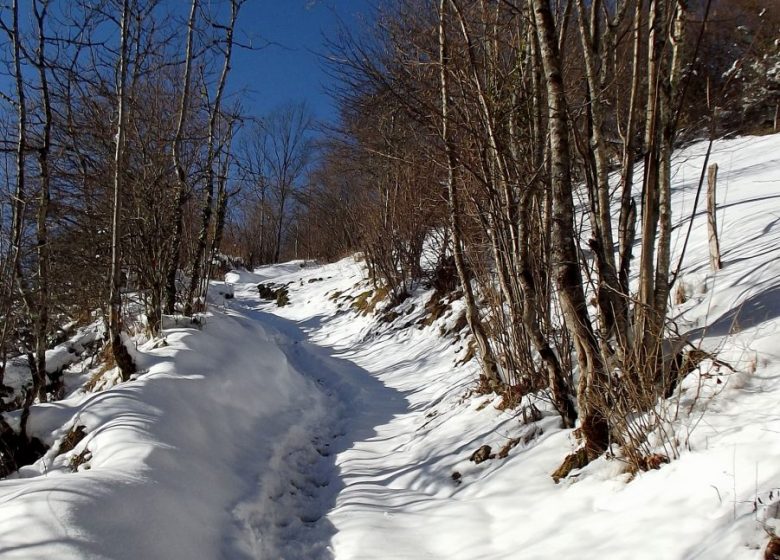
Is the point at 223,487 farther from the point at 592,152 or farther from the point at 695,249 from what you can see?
the point at 695,249

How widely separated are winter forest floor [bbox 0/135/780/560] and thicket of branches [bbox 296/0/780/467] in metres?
0.32

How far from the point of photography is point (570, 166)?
3018 mm

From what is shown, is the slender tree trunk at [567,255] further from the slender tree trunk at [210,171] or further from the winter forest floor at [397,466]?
the slender tree trunk at [210,171]

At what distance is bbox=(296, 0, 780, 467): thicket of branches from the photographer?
107 inches

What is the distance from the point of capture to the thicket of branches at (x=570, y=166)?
272cm

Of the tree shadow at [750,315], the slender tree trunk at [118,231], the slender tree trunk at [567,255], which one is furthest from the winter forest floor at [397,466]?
the slender tree trunk at [567,255]

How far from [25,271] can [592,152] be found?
6166 millimetres

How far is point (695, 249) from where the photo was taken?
5113 millimetres

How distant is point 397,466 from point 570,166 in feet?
9.24

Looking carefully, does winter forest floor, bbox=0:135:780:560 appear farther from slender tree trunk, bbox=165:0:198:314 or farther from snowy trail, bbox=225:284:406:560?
slender tree trunk, bbox=165:0:198:314

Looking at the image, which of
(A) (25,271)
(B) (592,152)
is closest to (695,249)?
(B) (592,152)

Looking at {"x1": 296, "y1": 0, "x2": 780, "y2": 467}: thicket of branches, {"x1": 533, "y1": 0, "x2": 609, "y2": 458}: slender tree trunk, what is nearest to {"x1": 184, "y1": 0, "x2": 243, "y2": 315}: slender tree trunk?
{"x1": 296, "y1": 0, "x2": 780, "y2": 467}: thicket of branches

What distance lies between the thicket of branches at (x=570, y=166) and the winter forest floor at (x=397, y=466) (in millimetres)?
322

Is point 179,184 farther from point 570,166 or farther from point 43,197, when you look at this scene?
point 570,166
